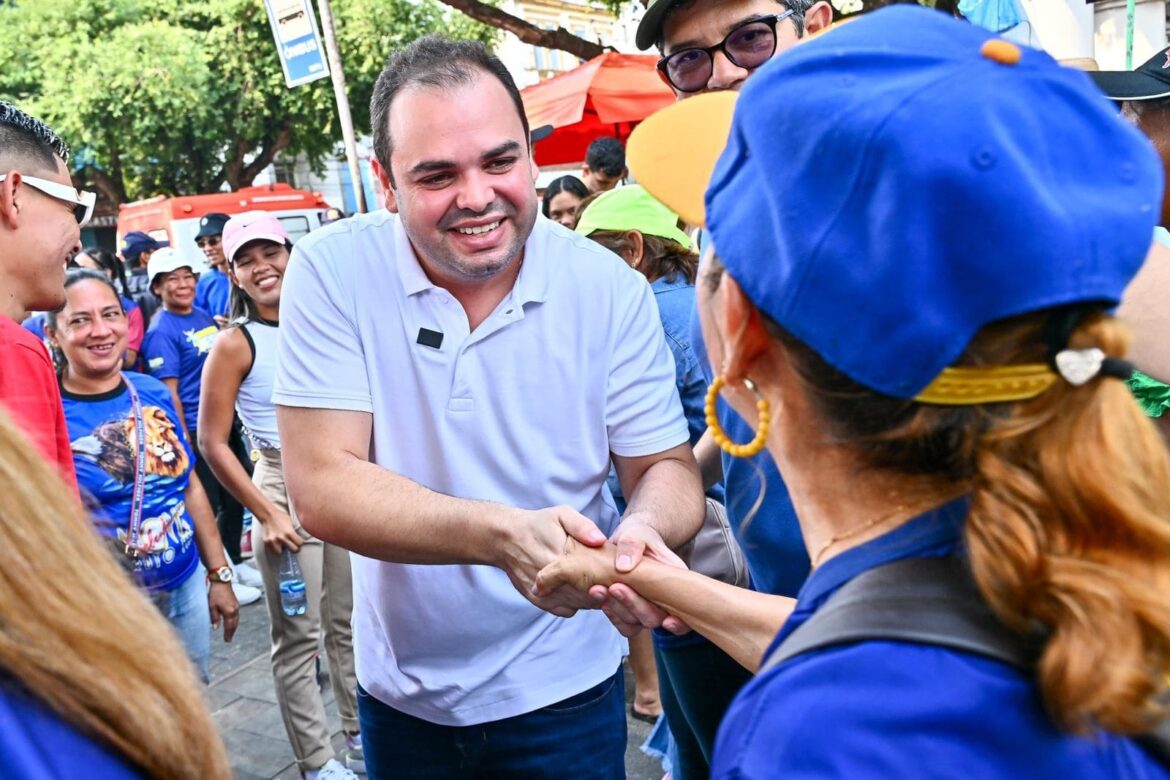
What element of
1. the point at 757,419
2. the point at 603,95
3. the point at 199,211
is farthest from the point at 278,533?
the point at 199,211

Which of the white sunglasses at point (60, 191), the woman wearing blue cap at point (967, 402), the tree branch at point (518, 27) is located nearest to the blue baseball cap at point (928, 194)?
the woman wearing blue cap at point (967, 402)

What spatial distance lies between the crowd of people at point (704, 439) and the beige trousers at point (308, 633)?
34 millimetres

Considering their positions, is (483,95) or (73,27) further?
(73,27)

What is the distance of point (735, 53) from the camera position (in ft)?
8.58

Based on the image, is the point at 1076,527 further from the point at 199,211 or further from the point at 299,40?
the point at 199,211

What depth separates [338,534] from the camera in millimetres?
2041

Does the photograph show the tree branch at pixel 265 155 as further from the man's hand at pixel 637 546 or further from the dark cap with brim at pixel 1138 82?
the man's hand at pixel 637 546

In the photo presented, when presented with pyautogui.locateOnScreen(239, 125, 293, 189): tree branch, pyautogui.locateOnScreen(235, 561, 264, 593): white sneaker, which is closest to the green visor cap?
pyautogui.locateOnScreen(235, 561, 264, 593): white sneaker

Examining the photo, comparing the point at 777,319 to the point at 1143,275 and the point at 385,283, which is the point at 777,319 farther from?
the point at 385,283

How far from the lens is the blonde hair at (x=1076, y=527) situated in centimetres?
81

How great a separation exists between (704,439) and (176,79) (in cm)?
2591

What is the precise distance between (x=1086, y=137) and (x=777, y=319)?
0.34 m

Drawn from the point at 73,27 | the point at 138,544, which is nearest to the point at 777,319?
the point at 138,544

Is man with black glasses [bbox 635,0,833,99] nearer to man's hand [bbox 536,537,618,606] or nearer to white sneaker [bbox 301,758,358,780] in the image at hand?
man's hand [bbox 536,537,618,606]
